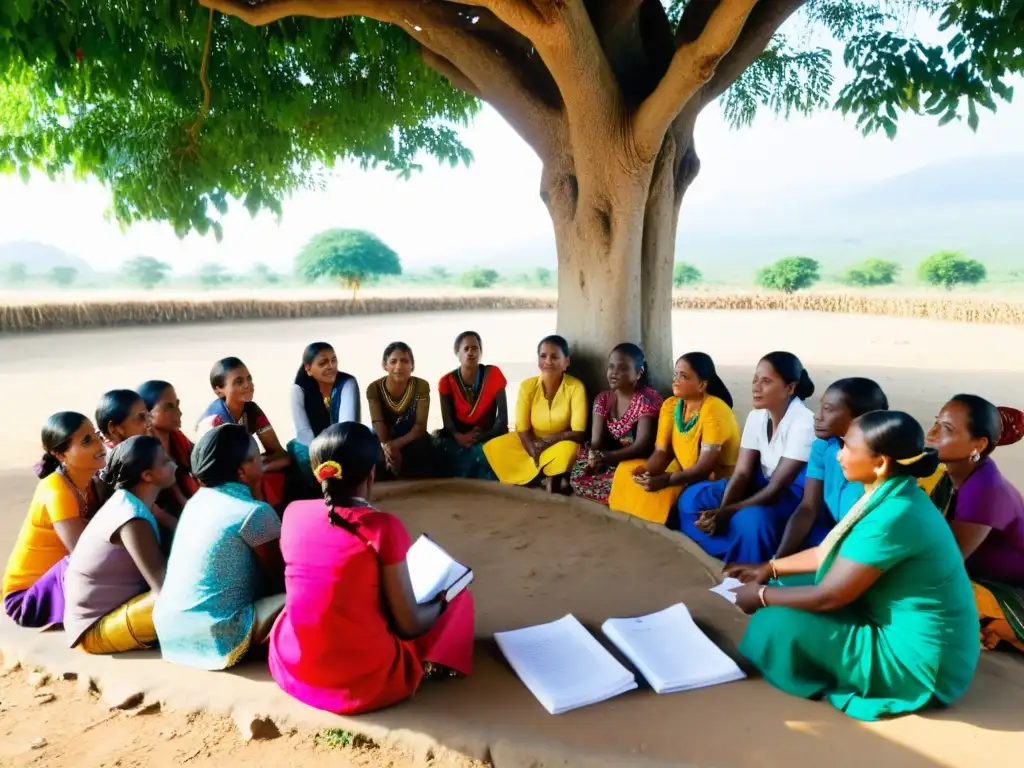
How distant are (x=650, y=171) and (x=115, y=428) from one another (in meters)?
4.14

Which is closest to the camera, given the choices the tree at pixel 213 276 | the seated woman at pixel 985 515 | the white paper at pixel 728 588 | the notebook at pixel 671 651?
the notebook at pixel 671 651

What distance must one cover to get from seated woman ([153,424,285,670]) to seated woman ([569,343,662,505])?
2681mm

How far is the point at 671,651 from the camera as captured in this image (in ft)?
9.76

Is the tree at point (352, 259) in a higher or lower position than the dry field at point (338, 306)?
higher

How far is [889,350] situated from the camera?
16.1 m

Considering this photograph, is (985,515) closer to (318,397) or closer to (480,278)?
(318,397)

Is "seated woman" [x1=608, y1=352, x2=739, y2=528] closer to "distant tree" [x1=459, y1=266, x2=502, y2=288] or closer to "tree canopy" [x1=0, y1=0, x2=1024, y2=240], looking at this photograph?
"tree canopy" [x1=0, y1=0, x2=1024, y2=240]

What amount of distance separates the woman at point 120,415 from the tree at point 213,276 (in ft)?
310

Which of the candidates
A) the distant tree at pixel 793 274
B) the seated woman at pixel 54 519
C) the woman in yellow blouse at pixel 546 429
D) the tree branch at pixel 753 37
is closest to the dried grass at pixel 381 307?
the woman in yellow blouse at pixel 546 429

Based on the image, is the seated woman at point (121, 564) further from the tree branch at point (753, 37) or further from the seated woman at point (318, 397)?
the tree branch at point (753, 37)

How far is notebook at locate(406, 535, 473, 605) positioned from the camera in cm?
283

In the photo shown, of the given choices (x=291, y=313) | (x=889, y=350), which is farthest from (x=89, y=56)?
(x=291, y=313)

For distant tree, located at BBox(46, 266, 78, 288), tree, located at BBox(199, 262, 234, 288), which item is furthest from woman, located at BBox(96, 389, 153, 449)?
distant tree, located at BBox(46, 266, 78, 288)

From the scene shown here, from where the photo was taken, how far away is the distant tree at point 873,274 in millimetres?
72312
